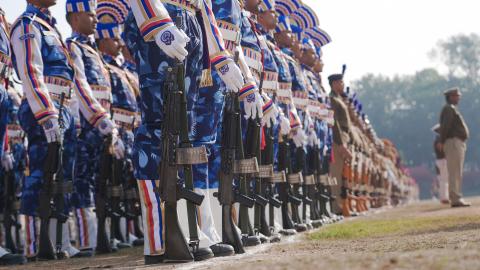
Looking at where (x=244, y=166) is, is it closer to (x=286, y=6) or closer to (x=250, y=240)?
(x=250, y=240)

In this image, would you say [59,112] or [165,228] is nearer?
[165,228]

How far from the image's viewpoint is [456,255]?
370cm

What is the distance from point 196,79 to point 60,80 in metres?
2.08

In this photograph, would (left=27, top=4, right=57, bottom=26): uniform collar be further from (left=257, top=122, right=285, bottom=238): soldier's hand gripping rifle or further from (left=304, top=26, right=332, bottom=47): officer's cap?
(left=304, top=26, right=332, bottom=47): officer's cap

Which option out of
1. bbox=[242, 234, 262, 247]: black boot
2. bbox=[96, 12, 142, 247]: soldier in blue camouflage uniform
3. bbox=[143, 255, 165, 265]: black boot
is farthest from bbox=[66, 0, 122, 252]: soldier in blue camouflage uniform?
bbox=[143, 255, 165, 265]: black boot

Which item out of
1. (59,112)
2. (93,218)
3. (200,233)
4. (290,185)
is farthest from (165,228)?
(290,185)

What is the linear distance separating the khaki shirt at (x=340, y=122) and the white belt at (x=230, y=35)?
8662 mm

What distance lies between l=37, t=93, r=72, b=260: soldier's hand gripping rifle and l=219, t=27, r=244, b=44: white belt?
4.63 ft

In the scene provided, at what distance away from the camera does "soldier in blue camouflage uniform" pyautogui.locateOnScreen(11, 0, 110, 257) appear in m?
6.78

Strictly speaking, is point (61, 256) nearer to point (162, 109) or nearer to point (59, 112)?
point (59, 112)

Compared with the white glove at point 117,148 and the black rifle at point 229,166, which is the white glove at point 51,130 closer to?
the white glove at point 117,148

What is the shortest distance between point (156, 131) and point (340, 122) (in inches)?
432

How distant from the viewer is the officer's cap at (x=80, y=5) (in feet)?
26.9

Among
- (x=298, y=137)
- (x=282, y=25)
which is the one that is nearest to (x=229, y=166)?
(x=298, y=137)
